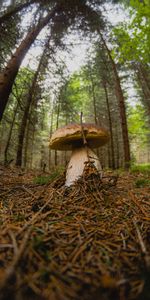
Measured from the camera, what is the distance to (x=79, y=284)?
91 cm

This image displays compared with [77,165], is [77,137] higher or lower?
higher

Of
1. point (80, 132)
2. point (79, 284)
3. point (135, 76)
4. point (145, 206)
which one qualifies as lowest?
point (79, 284)

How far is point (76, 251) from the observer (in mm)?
1191

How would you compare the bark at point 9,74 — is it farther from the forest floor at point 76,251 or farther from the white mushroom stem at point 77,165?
the forest floor at point 76,251

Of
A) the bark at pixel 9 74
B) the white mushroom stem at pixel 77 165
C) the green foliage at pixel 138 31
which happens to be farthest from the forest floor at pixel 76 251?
the green foliage at pixel 138 31

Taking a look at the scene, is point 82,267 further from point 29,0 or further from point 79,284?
point 29,0

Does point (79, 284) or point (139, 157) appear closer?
point (79, 284)

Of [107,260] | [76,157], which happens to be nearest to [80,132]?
[76,157]

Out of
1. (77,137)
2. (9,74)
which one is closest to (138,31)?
(9,74)

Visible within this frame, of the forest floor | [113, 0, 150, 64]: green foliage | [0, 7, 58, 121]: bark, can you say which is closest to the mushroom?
the forest floor

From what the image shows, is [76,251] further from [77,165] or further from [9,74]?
[9,74]

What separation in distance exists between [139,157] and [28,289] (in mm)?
45459

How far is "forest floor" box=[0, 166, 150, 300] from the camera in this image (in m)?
0.85

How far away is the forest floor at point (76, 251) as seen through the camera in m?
0.85
